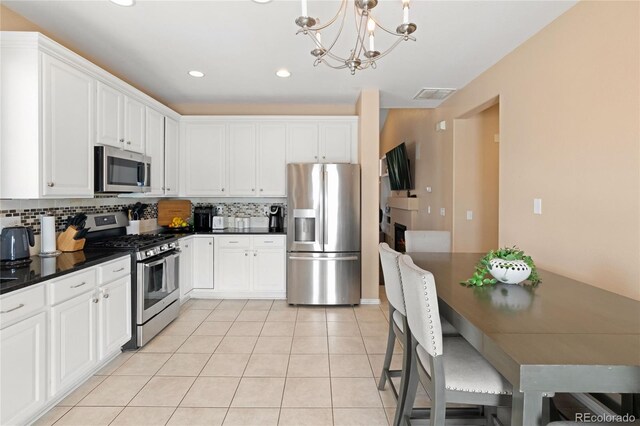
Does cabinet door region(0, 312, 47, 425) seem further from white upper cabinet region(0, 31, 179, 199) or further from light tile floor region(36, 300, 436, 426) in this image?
white upper cabinet region(0, 31, 179, 199)

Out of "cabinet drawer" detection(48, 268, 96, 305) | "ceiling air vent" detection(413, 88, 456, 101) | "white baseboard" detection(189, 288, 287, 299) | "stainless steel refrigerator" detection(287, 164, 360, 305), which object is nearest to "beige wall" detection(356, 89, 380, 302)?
"stainless steel refrigerator" detection(287, 164, 360, 305)

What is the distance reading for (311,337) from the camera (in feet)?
11.2

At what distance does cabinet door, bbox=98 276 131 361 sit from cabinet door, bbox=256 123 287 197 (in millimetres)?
2230

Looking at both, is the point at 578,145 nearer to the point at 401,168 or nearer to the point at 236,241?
the point at 236,241

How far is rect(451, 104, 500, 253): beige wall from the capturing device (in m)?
4.39

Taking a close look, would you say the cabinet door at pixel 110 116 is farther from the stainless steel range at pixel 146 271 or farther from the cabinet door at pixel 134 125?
the stainless steel range at pixel 146 271

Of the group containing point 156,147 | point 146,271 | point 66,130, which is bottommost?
point 146,271

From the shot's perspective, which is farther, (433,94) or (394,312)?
(433,94)

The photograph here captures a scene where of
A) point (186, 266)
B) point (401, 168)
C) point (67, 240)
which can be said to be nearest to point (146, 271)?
point (67, 240)

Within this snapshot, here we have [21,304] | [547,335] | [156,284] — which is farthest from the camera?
[156,284]

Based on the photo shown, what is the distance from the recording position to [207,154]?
484cm

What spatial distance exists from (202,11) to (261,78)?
1.42m

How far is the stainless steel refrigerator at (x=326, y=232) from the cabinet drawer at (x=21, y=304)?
2.67m

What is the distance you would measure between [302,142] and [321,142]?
0.25 meters
